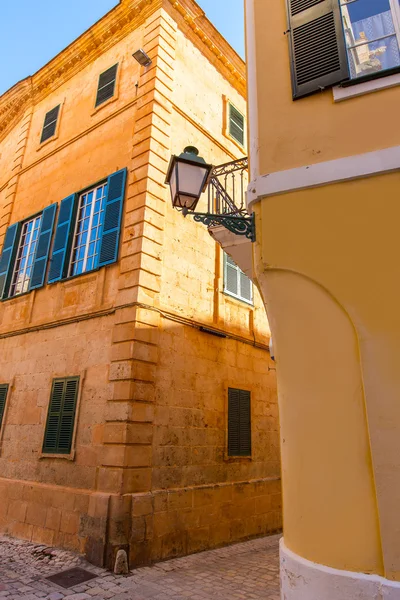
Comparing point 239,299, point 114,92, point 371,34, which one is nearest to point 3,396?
point 239,299

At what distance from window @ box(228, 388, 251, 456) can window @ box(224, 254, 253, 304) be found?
2172 millimetres

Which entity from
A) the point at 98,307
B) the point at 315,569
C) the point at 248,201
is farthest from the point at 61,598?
the point at 248,201

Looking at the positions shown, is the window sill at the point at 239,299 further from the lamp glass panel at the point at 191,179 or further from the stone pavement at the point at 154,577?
the stone pavement at the point at 154,577

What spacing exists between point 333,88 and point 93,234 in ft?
19.0

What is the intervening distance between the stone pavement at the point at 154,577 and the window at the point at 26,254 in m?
5.21

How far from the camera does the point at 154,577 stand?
5457mm

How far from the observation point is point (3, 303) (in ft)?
32.0

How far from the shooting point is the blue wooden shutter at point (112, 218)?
25.1 feet

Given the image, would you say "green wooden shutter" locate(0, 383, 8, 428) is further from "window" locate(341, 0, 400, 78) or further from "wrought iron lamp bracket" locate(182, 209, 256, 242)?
"window" locate(341, 0, 400, 78)

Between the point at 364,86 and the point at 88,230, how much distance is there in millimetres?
6274

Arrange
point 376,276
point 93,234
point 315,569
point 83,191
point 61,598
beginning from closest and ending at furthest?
point 315,569 < point 376,276 < point 61,598 < point 93,234 < point 83,191

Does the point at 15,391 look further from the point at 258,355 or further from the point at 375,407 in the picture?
the point at 375,407

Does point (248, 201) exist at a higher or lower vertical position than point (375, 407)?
higher

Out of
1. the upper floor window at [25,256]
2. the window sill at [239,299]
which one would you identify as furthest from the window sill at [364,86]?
the upper floor window at [25,256]
